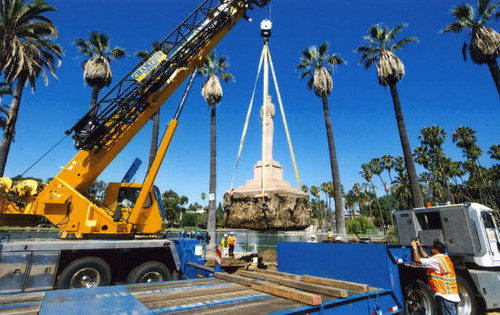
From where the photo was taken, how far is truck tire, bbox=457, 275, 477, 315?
6.77 meters

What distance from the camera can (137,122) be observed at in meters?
Result: 9.59

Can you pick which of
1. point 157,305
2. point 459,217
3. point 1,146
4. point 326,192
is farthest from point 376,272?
point 326,192

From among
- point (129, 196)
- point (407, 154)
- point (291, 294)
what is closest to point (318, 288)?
point (291, 294)

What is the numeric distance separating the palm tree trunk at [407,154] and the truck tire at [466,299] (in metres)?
9.78

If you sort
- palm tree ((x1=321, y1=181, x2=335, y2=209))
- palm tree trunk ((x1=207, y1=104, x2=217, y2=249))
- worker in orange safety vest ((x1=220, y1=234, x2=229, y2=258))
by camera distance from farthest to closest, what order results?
palm tree ((x1=321, y1=181, x2=335, y2=209)), palm tree trunk ((x1=207, y1=104, x2=217, y2=249)), worker in orange safety vest ((x1=220, y1=234, x2=229, y2=258))

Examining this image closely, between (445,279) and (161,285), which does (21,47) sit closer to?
(161,285)

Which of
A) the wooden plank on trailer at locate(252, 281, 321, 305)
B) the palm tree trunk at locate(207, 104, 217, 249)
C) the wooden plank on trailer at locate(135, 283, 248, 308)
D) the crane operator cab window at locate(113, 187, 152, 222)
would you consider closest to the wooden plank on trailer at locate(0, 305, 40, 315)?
the wooden plank on trailer at locate(135, 283, 248, 308)

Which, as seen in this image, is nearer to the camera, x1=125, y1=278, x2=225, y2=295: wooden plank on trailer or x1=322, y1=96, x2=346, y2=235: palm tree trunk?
x1=125, y1=278, x2=225, y2=295: wooden plank on trailer

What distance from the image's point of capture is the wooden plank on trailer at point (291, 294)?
142 inches

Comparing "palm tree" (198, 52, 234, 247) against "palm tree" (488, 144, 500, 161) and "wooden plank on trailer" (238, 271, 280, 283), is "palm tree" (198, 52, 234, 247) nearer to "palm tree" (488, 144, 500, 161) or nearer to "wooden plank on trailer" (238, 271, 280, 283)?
Answer: "wooden plank on trailer" (238, 271, 280, 283)

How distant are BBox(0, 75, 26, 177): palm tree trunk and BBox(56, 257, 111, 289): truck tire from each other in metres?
14.6

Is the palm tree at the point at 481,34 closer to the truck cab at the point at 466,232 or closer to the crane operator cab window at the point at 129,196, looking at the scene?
the truck cab at the point at 466,232

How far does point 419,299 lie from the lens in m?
6.25

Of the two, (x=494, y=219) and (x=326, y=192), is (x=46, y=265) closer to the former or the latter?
(x=494, y=219)
